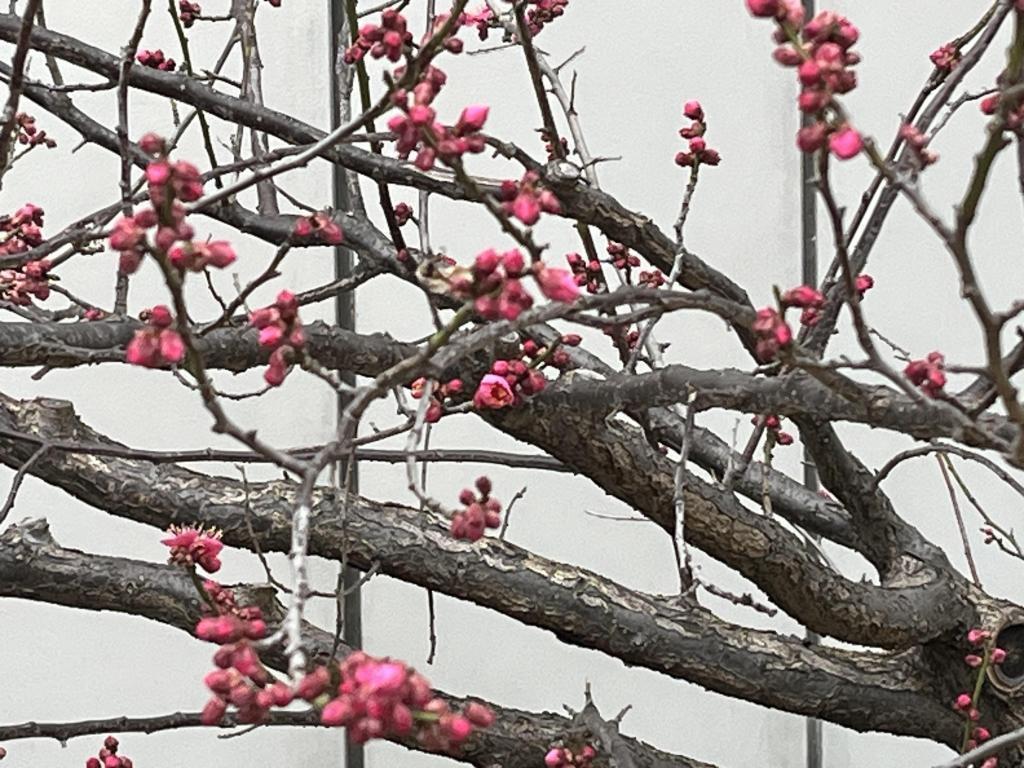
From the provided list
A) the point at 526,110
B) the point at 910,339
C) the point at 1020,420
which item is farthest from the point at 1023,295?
the point at 1020,420

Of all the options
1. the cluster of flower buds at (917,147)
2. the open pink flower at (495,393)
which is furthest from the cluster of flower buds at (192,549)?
the cluster of flower buds at (917,147)

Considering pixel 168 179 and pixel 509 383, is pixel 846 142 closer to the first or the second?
pixel 168 179

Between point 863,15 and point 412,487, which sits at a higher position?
point 863,15

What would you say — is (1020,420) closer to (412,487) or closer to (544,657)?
(412,487)

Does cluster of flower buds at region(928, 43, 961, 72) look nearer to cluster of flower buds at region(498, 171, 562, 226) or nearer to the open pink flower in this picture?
the open pink flower

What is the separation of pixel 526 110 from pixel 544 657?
0.67 metres

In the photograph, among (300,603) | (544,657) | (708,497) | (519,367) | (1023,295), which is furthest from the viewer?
(544,657)

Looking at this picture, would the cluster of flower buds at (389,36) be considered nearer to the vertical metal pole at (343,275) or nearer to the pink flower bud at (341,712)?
the pink flower bud at (341,712)

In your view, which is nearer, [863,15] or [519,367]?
[519,367]

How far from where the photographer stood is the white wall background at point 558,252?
164 cm

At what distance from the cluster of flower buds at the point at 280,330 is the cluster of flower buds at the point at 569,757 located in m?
0.48

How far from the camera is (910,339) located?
169 centimetres

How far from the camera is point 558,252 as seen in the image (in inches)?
66.9

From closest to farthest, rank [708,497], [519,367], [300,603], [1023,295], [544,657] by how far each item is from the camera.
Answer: [300,603] → [519,367] → [708,497] → [1023,295] → [544,657]
